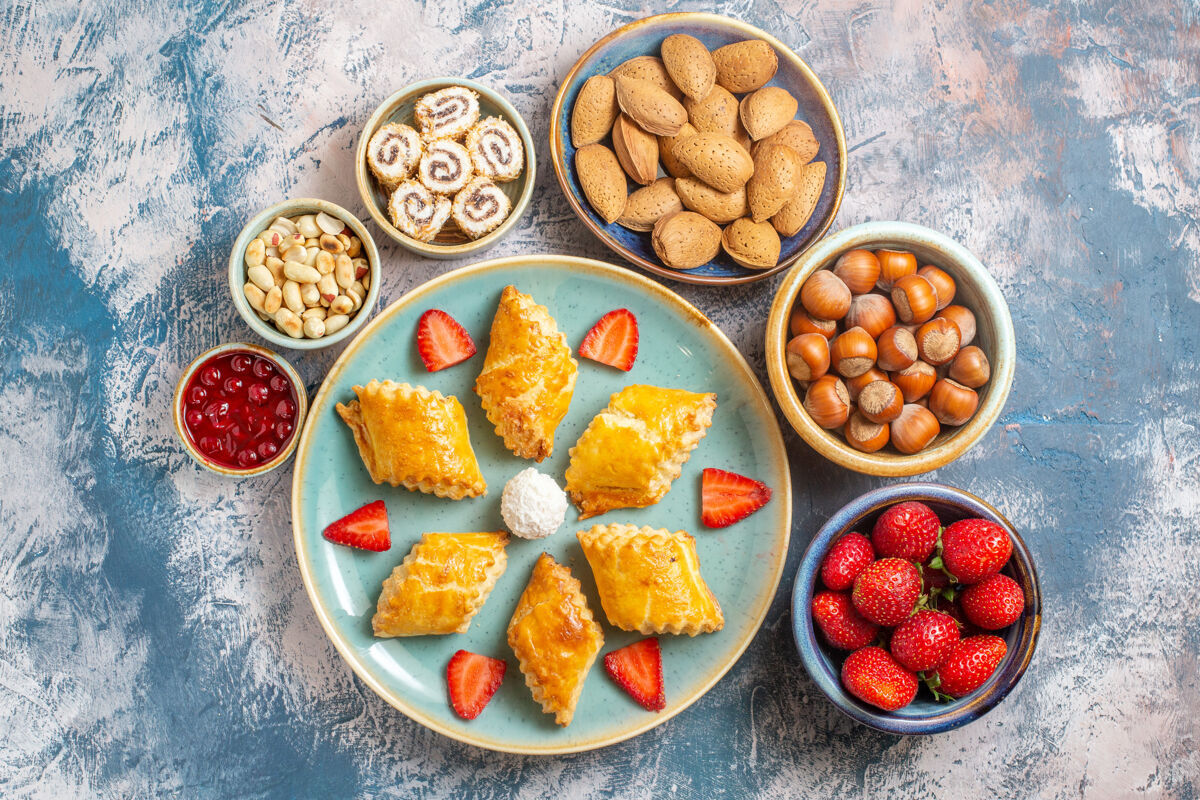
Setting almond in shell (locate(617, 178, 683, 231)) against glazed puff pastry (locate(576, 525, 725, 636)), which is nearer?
glazed puff pastry (locate(576, 525, 725, 636))

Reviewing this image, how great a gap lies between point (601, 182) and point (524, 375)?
2.58 feet

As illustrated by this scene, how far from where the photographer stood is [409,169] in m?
2.91

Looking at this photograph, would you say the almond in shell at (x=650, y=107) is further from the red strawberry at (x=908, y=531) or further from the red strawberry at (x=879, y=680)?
the red strawberry at (x=879, y=680)

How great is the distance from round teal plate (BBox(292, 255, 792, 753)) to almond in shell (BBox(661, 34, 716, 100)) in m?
0.73

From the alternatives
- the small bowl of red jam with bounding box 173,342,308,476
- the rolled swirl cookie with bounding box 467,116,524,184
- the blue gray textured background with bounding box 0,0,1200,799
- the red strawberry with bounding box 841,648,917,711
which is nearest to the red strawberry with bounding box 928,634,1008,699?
the red strawberry with bounding box 841,648,917,711

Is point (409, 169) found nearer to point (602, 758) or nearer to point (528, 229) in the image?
point (528, 229)

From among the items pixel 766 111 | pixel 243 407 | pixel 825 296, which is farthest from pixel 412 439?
pixel 766 111

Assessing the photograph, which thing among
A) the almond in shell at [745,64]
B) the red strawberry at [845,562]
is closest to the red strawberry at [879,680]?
the red strawberry at [845,562]

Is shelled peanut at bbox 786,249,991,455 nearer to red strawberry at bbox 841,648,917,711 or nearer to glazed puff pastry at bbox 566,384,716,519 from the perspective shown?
glazed puff pastry at bbox 566,384,716,519

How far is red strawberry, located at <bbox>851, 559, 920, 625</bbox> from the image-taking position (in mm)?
2590

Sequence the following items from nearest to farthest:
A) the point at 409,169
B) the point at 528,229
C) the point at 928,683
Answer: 1. the point at 928,683
2. the point at 409,169
3. the point at 528,229

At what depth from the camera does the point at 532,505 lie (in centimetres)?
281

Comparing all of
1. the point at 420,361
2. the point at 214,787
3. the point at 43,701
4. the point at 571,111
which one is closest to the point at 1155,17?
the point at 571,111

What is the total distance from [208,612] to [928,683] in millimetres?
2787
